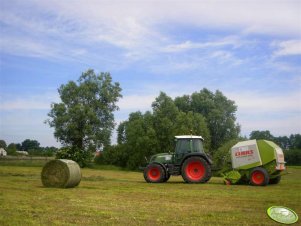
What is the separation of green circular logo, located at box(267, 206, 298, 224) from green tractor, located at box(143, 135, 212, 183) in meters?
9.04

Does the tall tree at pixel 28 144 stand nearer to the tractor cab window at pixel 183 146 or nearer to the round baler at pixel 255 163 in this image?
the tractor cab window at pixel 183 146

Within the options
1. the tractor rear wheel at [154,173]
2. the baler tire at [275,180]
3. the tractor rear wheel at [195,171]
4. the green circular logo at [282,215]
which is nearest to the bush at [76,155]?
the tractor rear wheel at [154,173]

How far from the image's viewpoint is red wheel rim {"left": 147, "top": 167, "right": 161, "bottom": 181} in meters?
19.2

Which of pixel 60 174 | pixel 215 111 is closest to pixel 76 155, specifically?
pixel 215 111

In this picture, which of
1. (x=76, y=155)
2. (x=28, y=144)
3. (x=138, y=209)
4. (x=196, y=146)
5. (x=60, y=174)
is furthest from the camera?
(x=28, y=144)

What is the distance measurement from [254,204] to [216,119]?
40.0 m

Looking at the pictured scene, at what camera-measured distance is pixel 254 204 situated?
10797 mm

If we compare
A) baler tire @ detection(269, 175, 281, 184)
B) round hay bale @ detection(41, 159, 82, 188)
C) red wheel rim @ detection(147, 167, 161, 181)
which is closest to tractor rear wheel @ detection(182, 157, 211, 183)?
red wheel rim @ detection(147, 167, 161, 181)

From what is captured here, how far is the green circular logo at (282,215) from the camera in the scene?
827cm

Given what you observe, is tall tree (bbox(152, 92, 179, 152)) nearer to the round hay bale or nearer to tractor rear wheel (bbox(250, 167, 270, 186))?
tractor rear wheel (bbox(250, 167, 270, 186))

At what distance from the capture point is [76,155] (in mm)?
42812

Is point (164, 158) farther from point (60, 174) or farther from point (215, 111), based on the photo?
point (215, 111)

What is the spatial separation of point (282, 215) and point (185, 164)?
9858mm

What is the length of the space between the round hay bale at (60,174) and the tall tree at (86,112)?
2839 centimetres
